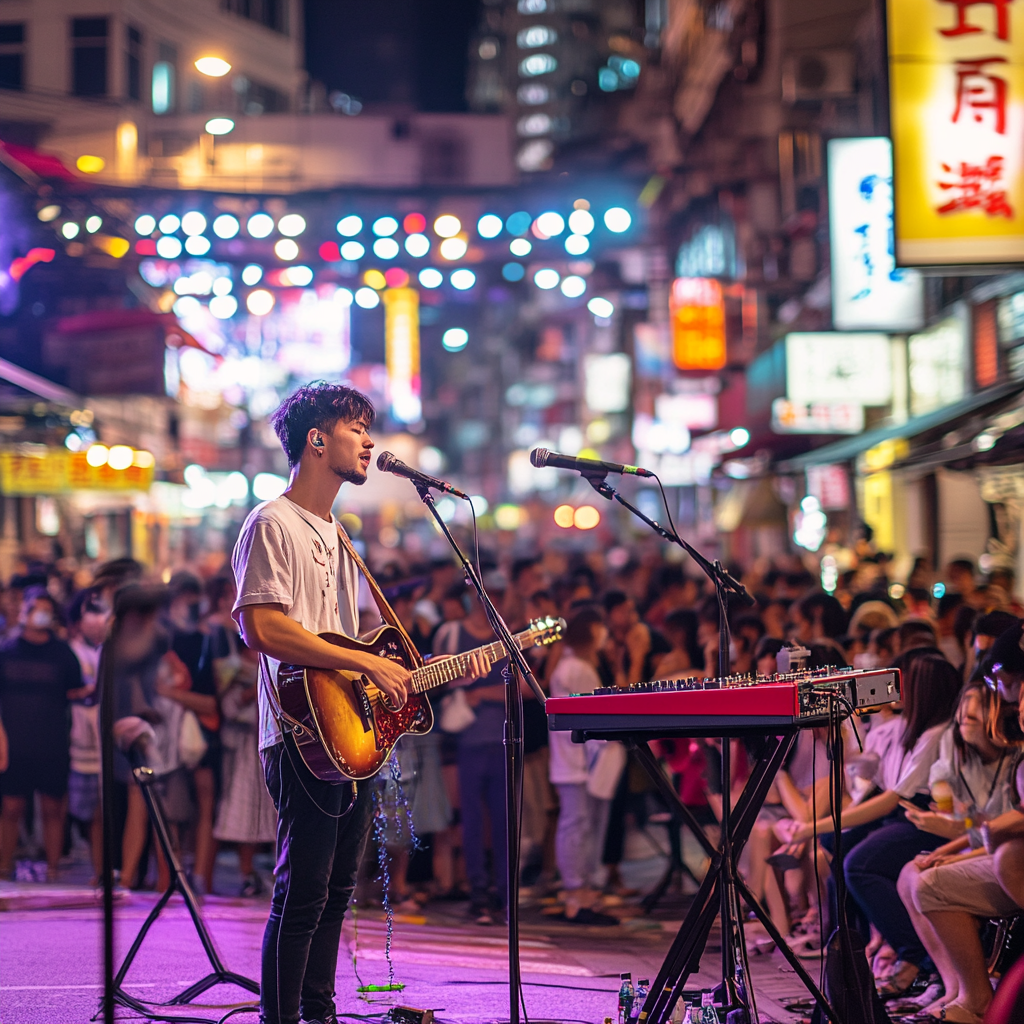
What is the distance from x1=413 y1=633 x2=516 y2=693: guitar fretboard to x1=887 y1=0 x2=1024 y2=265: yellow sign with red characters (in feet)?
20.0

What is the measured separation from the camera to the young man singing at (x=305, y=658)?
4.28 meters

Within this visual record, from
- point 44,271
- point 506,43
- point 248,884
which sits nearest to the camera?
point 248,884

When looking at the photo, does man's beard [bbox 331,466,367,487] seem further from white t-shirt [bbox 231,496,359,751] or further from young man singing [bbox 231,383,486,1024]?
white t-shirt [bbox 231,496,359,751]

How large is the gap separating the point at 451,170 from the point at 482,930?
73.1 ft

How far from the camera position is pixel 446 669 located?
15.6 ft

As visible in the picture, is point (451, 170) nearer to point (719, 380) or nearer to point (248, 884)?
point (719, 380)

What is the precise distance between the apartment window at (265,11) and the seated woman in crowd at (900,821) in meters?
39.4

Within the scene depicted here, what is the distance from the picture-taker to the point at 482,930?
24.0ft

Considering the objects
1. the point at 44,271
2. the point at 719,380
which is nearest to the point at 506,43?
the point at 719,380

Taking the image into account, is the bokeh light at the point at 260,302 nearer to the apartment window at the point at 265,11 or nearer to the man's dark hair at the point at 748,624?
the man's dark hair at the point at 748,624

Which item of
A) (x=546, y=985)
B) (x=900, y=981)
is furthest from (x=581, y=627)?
(x=900, y=981)

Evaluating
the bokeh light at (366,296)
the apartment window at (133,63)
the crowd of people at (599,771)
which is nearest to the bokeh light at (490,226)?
the bokeh light at (366,296)

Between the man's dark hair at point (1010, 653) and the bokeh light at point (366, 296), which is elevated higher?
the bokeh light at point (366, 296)

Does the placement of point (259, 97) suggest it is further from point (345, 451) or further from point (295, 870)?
point (295, 870)
